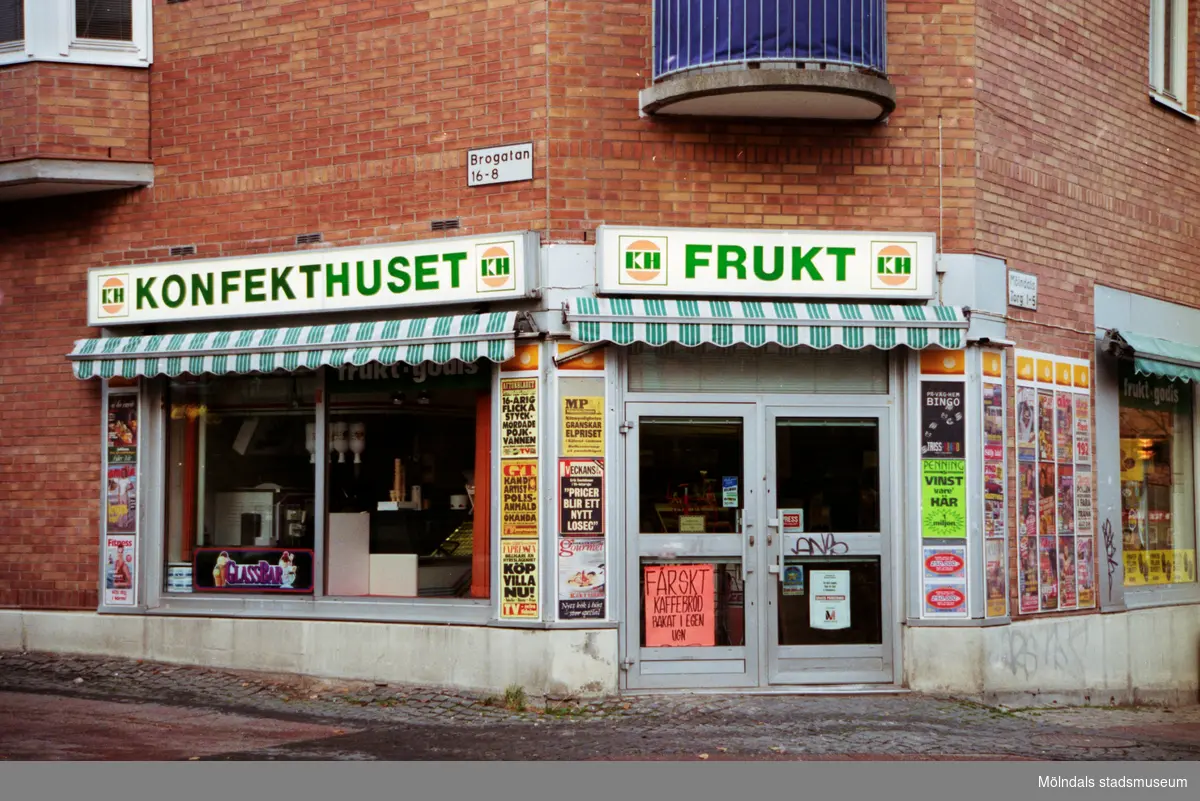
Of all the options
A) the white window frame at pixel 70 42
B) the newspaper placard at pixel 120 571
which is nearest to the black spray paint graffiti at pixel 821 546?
the newspaper placard at pixel 120 571

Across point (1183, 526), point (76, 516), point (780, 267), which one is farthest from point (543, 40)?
point (1183, 526)

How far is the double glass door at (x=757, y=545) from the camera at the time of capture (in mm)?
10953

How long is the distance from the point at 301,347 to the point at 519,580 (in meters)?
2.52

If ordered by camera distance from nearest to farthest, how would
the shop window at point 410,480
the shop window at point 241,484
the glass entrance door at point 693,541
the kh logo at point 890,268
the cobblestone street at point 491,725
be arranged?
the cobblestone street at point 491,725 → the glass entrance door at point 693,541 → the kh logo at point 890,268 → the shop window at point 410,480 → the shop window at point 241,484

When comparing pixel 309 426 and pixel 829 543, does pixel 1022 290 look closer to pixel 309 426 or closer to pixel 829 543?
pixel 829 543

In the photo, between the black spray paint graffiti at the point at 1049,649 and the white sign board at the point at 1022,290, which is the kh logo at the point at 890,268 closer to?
the white sign board at the point at 1022,290

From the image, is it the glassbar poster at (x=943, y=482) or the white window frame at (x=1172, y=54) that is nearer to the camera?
the glassbar poster at (x=943, y=482)

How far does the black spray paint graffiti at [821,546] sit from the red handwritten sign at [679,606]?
2.31ft

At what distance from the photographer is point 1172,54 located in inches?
564

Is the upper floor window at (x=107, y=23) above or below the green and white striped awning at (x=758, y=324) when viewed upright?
above

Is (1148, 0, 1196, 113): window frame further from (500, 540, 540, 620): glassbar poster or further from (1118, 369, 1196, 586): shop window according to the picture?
(500, 540, 540, 620): glassbar poster

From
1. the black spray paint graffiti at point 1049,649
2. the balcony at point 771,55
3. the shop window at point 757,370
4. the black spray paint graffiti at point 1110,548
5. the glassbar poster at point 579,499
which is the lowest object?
the black spray paint graffiti at point 1049,649

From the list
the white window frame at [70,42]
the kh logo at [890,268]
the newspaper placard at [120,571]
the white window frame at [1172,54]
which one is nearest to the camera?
the kh logo at [890,268]

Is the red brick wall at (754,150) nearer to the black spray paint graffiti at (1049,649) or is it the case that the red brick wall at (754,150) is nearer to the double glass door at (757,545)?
the double glass door at (757,545)
